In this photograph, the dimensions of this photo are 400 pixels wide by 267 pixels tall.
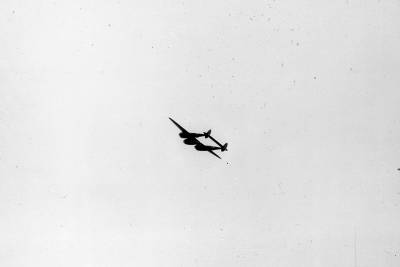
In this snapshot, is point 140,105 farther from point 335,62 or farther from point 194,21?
point 335,62

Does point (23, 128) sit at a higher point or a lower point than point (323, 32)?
lower

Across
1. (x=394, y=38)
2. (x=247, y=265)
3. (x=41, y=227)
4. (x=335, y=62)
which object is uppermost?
(x=394, y=38)

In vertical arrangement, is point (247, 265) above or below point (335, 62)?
below

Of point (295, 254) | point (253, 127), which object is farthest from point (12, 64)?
point (295, 254)

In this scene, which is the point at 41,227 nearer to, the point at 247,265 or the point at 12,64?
the point at 12,64

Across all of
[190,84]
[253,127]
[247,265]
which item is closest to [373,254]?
[247,265]

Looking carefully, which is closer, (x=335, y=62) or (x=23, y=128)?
(x=23, y=128)
